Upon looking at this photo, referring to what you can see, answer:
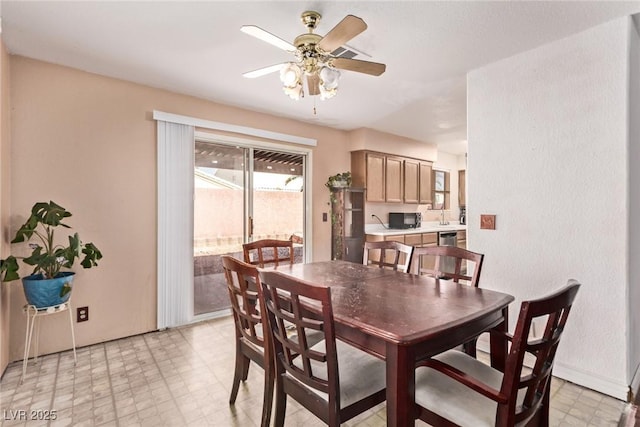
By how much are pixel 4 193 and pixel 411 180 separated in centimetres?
520

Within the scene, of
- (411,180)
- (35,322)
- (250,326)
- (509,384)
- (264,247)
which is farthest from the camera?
(411,180)

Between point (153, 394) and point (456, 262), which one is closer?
point (153, 394)

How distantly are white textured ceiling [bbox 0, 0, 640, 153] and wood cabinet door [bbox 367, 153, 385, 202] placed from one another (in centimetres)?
171

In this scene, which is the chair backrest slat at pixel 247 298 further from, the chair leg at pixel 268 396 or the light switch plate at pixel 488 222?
the light switch plate at pixel 488 222

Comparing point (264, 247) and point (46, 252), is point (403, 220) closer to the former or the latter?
point (264, 247)

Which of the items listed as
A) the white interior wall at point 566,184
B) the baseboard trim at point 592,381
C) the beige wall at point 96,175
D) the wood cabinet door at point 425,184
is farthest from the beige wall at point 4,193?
the wood cabinet door at point 425,184

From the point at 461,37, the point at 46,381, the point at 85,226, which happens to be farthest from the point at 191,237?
the point at 461,37

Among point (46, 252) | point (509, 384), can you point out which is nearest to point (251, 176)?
point (46, 252)

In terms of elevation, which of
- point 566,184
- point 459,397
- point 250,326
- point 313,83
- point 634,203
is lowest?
point 459,397

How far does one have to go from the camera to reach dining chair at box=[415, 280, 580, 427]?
107 cm

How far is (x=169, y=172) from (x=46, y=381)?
194cm

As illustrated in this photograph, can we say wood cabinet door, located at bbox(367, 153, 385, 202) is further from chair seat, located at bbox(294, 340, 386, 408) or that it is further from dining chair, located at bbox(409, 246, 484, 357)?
chair seat, located at bbox(294, 340, 386, 408)

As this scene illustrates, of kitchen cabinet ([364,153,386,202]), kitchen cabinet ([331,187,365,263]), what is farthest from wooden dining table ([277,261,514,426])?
kitchen cabinet ([364,153,386,202])

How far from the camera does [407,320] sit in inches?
51.4
